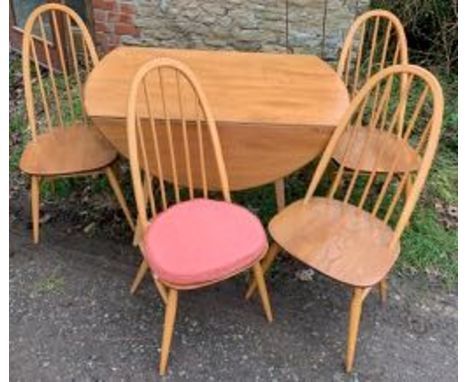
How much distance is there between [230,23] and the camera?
3.38 meters

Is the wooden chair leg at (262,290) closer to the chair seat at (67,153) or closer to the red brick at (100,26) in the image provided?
the chair seat at (67,153)

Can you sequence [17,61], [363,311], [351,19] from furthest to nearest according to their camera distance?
[17,61], [351,19], [363,311]

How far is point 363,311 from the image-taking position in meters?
2.53

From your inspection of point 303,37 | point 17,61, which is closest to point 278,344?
point 303,37

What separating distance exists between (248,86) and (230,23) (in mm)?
998

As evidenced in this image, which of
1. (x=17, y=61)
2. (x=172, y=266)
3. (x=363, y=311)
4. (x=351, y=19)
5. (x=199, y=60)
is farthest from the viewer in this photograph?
(x=17, y=61)

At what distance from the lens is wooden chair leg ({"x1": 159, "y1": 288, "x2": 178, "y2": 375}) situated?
207cm

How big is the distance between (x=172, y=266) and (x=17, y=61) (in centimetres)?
296

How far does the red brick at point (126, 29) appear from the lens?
3500mm

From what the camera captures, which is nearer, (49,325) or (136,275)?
(49,325)

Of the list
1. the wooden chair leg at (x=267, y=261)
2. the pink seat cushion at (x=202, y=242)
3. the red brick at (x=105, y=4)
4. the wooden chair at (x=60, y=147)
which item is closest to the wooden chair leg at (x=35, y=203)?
the wooden chair at (x=60, y=147)

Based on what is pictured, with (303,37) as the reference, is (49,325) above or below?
below

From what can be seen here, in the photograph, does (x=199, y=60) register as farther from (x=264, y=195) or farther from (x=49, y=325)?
(x=49, y=325)

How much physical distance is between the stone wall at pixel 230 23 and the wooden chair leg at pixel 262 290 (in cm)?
158
